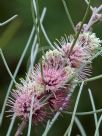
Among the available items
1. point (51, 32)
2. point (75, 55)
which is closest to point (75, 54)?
point (75, 55)

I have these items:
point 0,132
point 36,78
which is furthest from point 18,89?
point 0,132

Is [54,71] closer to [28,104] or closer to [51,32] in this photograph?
[28,104]

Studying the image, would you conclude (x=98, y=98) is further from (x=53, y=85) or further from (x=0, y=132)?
(x=53, y=85)

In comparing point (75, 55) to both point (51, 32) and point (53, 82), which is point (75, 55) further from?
point (51, 32)

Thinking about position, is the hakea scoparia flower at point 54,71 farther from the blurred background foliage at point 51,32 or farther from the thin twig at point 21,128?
the blurred background foliage at point 51,32

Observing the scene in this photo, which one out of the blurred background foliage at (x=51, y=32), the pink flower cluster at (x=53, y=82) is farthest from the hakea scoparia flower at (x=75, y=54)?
the blurred background foliage at (x=51, y=32)

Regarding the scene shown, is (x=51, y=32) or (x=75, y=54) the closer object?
(x=75, y=54)

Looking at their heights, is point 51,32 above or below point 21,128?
above

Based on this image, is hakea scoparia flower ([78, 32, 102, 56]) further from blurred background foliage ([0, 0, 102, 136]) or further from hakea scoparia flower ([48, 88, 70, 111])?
blurred background foliage ([0, 0, 102, 136])
